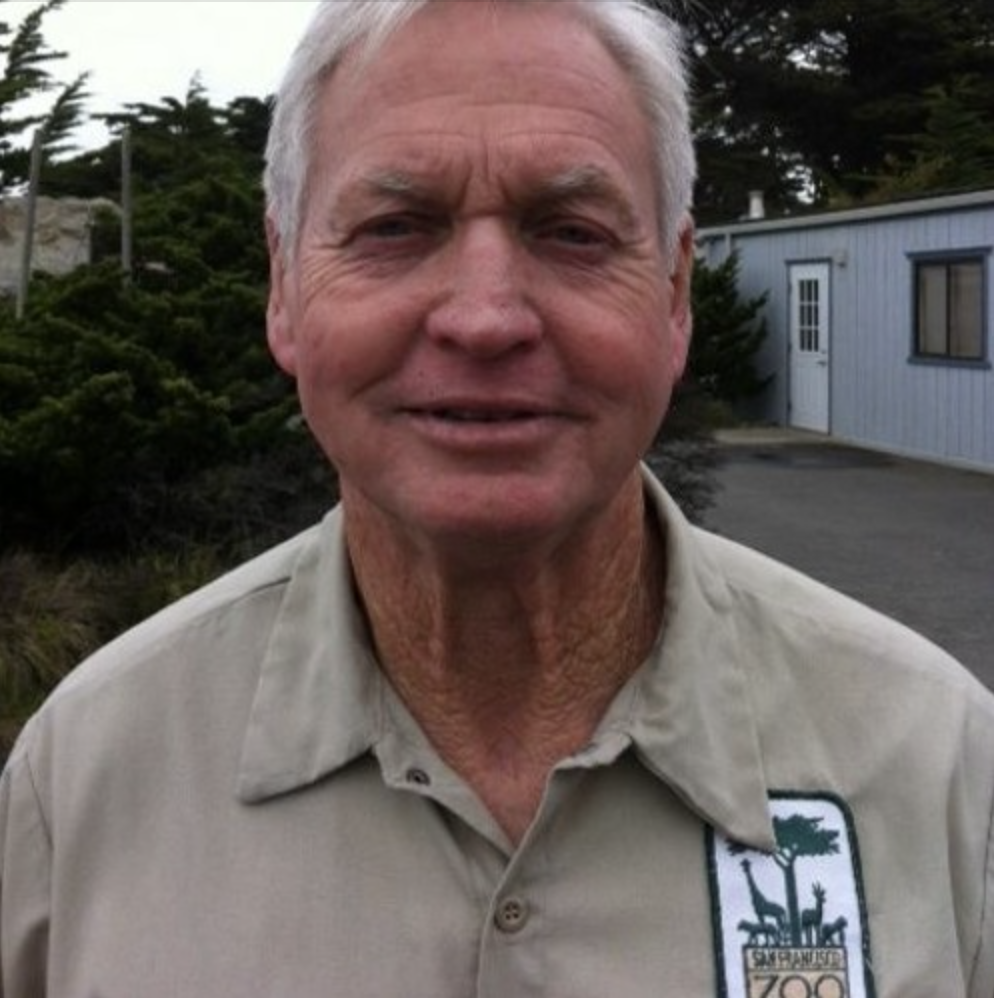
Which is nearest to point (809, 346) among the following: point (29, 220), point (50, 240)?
point (50, 240)

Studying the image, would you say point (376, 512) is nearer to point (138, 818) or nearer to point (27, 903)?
point (138, 818)

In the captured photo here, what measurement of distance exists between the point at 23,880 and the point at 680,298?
1.09 m

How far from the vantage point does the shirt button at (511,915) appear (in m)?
1.95

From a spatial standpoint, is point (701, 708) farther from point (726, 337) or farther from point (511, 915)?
point (726, 337)

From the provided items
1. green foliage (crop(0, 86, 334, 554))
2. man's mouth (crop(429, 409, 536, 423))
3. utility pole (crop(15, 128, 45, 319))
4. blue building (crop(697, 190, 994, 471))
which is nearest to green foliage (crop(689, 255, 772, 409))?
blue building (crop(697, 190, 994, 471))

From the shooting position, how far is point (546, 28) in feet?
6.44

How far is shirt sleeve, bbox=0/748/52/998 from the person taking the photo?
6.96ft

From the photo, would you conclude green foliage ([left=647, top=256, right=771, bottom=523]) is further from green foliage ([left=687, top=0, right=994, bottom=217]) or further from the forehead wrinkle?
the forehead wrinkle

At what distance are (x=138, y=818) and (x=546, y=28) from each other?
3.42 ft

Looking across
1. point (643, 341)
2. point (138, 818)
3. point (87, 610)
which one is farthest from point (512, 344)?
point (87, 610)

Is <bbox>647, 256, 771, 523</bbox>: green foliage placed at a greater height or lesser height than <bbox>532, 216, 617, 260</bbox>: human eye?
lesser

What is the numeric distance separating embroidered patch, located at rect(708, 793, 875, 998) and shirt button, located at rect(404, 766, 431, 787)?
34 centimetres

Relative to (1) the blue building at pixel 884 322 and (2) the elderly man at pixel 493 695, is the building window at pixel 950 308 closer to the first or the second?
(1) the blue building at pixel 884 322

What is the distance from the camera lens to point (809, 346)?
27.4 metres
